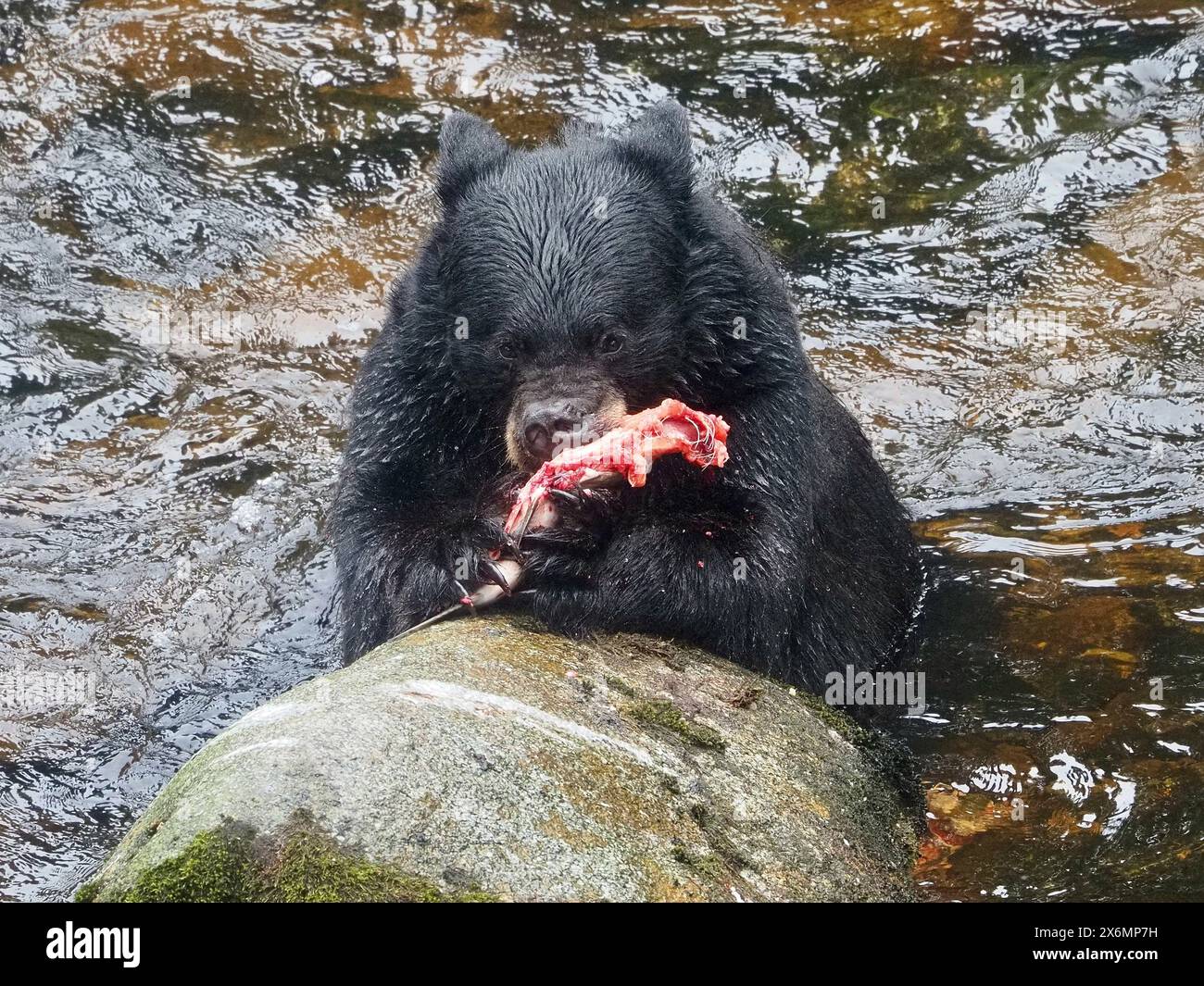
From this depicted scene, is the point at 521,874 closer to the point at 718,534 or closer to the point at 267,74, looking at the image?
the point at 718,534

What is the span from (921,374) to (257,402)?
15.8ft

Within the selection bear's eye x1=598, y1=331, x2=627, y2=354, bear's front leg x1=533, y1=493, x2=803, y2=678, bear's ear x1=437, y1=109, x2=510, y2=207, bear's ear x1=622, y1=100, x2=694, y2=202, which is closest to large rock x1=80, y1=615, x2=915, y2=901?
bear's front leg x1=533, y1=493, x2=803, y2=678

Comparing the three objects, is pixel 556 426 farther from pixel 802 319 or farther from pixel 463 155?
Result: pixel 802 319

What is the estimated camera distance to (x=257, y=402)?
10797 mm

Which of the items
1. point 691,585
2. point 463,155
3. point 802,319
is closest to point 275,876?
point 691,585

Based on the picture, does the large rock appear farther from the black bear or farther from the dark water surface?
the dark water surface

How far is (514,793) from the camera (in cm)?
425

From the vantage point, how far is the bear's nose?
6.04m

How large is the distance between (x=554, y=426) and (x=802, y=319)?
5699mm

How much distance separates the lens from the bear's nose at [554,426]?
6.04m

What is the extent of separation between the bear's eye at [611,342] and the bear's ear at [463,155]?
4.10 ft

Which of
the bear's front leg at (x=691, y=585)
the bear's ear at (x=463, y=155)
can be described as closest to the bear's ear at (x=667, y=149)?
the bear's ear at (x=463, y=155)

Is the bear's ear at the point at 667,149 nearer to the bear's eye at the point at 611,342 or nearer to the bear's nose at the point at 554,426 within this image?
the bear's eye at the point at 611,342
